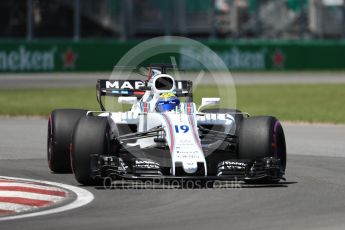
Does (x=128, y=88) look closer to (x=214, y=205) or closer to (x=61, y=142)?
(x=61, y=142)

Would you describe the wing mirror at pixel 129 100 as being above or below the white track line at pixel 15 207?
above

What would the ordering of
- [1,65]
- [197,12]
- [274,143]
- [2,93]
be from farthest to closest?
[197,12] → [1,65] → [2,93] → [274,143]

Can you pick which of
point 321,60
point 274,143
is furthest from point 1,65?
point 274,143

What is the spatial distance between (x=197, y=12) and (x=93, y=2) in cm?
515

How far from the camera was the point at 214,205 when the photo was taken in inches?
445

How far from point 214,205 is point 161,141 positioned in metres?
2.53

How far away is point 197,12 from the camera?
51156 millimetres

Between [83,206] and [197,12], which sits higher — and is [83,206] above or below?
below

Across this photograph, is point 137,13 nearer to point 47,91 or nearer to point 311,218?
point 47,91

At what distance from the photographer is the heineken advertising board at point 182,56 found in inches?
1896

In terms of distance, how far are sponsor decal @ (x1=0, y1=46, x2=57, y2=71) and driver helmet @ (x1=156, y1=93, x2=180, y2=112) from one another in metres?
33.8

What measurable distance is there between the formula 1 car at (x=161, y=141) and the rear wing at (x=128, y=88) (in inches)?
0.6

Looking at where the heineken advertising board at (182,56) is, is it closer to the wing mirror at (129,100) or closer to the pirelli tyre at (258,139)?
the wing mirror at (129,100)

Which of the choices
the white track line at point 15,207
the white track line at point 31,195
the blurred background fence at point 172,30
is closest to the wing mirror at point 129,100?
the white track line at point 31,195
